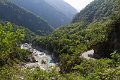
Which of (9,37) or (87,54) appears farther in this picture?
(87,54)

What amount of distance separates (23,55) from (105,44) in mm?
81335

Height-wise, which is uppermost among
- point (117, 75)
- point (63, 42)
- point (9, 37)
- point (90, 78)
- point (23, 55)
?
point (117, 75)

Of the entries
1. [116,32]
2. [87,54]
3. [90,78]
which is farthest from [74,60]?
[90,78]

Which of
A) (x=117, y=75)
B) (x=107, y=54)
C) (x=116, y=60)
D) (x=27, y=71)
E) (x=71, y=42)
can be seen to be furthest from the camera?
(x=71, y=42)

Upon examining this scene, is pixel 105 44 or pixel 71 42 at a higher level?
pixel 105 44

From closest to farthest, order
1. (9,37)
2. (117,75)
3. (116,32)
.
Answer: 1. (117,75)
2. (9,37)
3. (116,32)

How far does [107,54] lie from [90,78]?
6892cm

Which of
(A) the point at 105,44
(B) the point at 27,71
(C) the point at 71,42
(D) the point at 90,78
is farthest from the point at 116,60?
(C) the point at 71,42

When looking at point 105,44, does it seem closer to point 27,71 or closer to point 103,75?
point 27,71

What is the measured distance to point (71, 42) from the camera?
157750 mm

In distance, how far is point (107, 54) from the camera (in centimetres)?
9112

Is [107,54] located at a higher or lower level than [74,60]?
higher

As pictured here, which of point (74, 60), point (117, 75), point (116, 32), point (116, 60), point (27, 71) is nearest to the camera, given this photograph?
point (117, 75)

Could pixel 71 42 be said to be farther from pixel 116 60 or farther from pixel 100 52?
pixel 116 60
